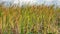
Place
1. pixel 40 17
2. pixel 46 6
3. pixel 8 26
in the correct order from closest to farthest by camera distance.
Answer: pixel 8 26, pixel 40 17, pixel 46 6

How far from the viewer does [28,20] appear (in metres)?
3.59

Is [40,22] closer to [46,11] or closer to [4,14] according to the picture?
[46,11]

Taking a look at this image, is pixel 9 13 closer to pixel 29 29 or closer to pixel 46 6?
pixel 29 29

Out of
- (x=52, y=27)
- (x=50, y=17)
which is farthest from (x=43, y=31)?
(x=50, y=17)

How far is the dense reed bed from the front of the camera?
3408 mm

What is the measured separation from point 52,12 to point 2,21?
114cm

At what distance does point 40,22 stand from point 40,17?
0.09 meters

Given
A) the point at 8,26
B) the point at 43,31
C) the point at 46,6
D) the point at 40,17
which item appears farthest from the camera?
the point at 46,6

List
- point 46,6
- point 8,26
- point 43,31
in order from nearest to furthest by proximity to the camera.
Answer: point 8,26, point 43,31, point 46,6

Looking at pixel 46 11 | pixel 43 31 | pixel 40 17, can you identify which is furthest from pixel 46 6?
pixel 43 31

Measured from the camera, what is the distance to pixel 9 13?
354 cm

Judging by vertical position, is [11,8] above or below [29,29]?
above

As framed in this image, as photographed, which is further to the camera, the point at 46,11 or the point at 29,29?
the point at 46,11

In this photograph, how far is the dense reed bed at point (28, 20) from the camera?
3.41 m
